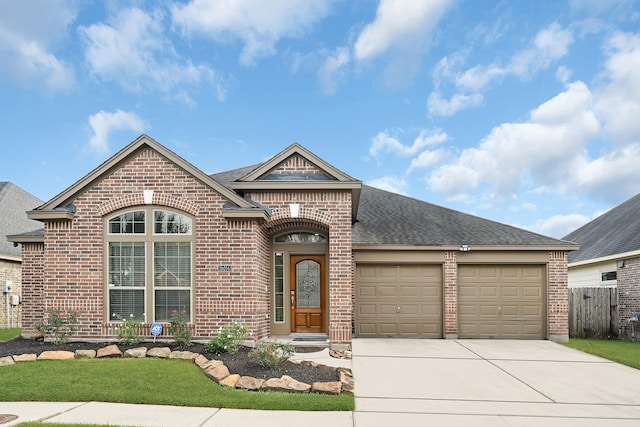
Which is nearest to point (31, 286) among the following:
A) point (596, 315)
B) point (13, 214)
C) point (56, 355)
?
point (56, 355)

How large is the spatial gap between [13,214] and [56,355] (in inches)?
666

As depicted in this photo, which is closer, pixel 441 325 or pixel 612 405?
pixel 612 405

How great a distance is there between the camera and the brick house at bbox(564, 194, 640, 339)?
16.1m

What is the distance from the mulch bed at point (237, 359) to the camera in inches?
340

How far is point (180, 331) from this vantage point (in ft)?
35.4

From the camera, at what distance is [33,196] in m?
26.9

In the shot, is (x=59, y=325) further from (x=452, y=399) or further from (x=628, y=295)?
(x=628, y=295)

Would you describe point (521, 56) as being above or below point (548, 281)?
above

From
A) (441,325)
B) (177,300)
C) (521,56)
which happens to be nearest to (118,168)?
(177,300)

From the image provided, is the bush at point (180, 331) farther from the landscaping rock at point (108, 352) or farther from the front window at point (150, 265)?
the landscaping rock at point (108, 352)

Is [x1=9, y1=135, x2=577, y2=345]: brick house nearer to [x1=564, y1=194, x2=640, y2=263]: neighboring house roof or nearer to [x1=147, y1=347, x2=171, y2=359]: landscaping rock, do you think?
[x1=147, y1=347, x2=171, y2=359]: landscaping rock

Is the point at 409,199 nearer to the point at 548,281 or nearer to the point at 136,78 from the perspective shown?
the point at 548,281

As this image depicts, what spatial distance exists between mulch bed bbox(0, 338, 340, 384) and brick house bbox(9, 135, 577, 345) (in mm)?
672

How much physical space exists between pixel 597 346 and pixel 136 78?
16.5 m
